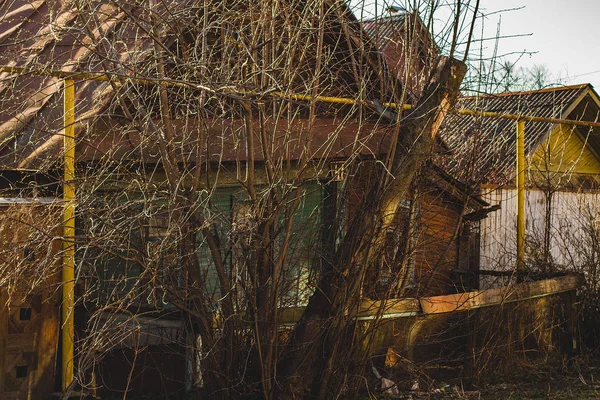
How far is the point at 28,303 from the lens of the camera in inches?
207

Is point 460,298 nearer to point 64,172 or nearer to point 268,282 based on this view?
point 268,282

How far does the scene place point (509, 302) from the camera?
7.03m

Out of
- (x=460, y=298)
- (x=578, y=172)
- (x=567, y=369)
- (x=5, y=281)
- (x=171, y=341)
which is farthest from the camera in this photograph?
(x=578, y=172)

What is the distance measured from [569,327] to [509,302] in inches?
46.8

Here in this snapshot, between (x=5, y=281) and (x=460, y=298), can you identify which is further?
(x=460, y=298)

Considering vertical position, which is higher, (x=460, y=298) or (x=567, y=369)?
(x=460, y=298)

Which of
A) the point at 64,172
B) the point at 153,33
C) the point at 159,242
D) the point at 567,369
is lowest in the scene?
the point at 567,369

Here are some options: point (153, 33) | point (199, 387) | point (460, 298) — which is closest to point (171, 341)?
point (199, 387)

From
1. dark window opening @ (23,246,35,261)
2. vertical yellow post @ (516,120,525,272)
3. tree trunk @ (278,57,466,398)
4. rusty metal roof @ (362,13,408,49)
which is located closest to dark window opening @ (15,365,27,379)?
dark window opening @ (23,246,35,261)

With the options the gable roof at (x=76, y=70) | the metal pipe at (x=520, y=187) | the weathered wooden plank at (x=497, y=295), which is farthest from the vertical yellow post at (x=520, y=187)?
the gable roof at (x=76, y=70)

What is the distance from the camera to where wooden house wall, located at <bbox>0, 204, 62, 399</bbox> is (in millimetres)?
4996

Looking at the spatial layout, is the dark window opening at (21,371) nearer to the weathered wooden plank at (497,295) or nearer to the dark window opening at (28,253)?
the dark window opening at (28,253)

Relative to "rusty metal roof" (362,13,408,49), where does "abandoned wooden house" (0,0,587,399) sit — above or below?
below

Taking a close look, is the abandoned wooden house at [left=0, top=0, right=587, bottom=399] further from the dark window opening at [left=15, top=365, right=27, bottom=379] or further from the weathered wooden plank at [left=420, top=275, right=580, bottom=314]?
the weathered wooden plank at [left=420, top=275, right=580, bottom=314]
